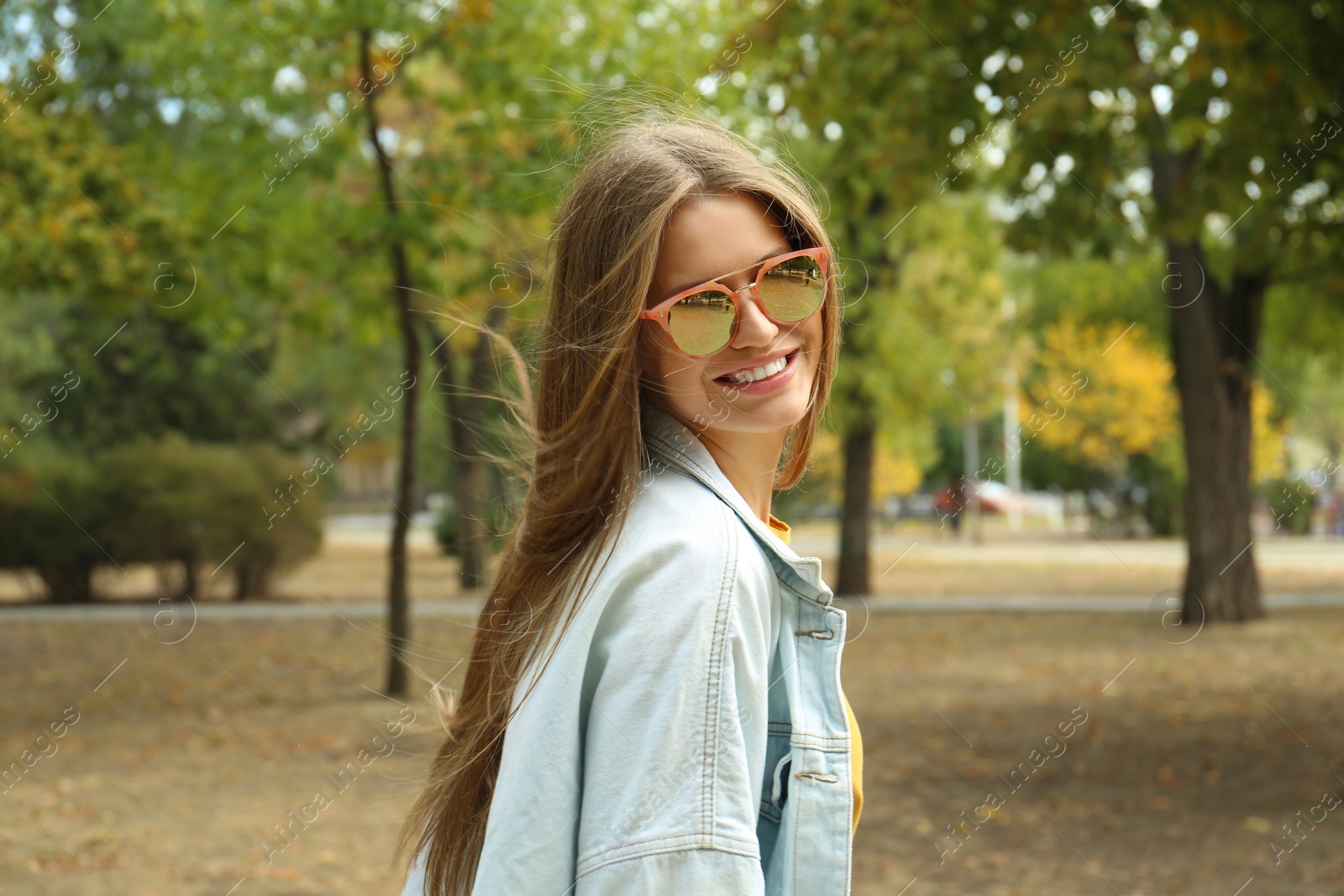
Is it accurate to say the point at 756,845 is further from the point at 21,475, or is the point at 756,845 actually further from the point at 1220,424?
the point at 21,475

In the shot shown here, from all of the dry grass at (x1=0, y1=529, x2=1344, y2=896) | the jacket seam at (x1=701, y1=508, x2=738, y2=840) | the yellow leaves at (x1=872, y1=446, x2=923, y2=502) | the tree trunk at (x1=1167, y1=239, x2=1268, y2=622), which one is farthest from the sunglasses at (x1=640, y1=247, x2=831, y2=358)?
the yellow leaves at (x1=872, y1=446, x2=923, y2=502)

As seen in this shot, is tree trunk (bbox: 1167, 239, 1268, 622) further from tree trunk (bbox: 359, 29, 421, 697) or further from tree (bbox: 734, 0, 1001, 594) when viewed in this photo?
tree trunk (bbox: 359, 29, 421, 697)

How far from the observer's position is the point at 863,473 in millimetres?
18266

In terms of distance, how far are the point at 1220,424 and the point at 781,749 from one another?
13.5 metres

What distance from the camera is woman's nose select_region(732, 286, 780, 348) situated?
1.38 meters

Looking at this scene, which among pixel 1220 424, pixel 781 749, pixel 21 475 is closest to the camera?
pixel 781 749

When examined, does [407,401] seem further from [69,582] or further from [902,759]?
[69,582]

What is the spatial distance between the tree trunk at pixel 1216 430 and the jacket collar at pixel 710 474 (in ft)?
43.3

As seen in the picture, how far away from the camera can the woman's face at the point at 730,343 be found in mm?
1375

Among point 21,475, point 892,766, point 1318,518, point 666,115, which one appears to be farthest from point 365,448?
point 666,115

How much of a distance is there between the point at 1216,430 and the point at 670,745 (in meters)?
13.7

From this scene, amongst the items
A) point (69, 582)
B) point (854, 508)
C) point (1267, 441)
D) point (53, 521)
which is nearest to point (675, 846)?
point (854, 508)

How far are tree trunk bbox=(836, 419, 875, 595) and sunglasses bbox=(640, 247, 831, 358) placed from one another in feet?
55.3

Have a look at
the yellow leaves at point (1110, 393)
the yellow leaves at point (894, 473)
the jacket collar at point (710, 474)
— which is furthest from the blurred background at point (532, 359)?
the yellow leaves at point (894, 473)
